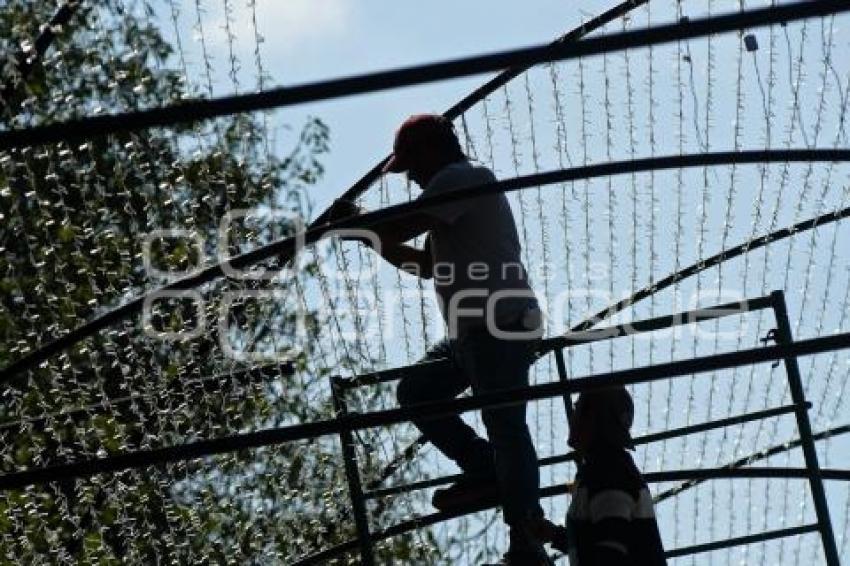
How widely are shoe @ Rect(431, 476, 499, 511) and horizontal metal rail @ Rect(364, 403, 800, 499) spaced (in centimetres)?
4

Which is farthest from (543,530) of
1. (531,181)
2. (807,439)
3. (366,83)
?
(366,83)

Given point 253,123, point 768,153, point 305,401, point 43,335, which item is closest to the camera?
point 768,153

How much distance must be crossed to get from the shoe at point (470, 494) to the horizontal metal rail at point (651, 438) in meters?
0.04

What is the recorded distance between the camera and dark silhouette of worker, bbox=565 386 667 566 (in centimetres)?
479

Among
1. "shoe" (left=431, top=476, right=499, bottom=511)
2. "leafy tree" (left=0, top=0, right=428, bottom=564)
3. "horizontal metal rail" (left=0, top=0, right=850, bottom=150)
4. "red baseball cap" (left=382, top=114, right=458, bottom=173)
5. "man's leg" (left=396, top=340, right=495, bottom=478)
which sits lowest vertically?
"horizontal metal rail" (left=0, top=0, right=850, bottom=150)

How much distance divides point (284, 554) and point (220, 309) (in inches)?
50.0

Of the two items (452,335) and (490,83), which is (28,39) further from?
(452,335)

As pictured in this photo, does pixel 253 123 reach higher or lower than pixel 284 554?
higher

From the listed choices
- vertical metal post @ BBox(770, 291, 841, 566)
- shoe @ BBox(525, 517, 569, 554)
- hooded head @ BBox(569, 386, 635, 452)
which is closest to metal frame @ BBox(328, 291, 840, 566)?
vertical metal post @ BBox(770, 291, 841, 566)

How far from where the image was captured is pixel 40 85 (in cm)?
653

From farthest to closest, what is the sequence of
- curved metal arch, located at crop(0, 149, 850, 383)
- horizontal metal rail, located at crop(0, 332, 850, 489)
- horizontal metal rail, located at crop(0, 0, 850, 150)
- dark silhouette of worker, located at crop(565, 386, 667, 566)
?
dark silhouette of worker, located at crop(565, 386, 667, 566), curved metal arch, located at crop(0, 149, 850, 383), horizontal metal rail, located at crop(0, 332, 850, 489), horizontal metal rail, located at crop(0, 0, 850, 150)

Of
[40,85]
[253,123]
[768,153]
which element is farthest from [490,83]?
[768,153]

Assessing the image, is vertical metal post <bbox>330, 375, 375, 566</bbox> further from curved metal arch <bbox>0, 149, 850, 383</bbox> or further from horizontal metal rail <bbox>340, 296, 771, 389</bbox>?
curved metal arch <bbox>0, 149, 850, 383</bbox>

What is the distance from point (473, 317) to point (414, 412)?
1.87 metres
